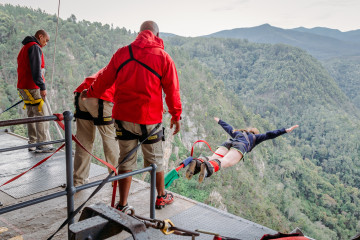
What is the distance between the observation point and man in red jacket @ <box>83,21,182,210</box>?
2.34 m

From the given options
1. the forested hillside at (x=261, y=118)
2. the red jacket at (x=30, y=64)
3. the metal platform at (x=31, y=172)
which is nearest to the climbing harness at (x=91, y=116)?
the metal platform at (x=31, y=172)

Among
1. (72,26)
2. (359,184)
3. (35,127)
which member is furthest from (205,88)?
(35,127)

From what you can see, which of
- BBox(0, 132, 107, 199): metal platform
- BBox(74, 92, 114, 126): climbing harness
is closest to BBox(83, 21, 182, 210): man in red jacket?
BBox(74, 92, 114, 126): climbing harness

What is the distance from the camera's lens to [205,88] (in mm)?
53094

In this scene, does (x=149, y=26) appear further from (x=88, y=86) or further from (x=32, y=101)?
(x=32, y=101)

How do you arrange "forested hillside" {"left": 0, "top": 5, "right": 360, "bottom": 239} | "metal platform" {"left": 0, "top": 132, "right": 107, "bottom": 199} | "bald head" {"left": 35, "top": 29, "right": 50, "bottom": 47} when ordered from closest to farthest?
1. "metal platform" {"left": 0, "top": 132, "right": 107, "bottom": 199}
2. "bald head" {"left": 35, "top": 29, "right": 50, "bottom": 47}
3. "forested hillside" {"left": 0, "top": 5, "right": 360, "bottom": 239}

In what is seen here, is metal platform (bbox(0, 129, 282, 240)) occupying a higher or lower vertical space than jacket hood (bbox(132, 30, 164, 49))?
lower

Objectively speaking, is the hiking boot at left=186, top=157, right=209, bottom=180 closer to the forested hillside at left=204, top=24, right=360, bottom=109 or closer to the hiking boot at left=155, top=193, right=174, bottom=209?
the hiking boot at left=155, top=193, right=174, bottom=209

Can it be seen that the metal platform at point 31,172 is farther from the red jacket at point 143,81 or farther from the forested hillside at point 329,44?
the forested hillside at point 329,44

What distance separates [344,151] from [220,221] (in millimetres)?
→ 51205

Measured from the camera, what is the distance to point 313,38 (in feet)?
383

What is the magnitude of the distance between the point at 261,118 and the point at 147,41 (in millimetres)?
47567

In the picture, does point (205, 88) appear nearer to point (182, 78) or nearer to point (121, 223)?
point (182, 78)

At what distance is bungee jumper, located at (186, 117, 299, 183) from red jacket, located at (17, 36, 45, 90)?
2.33m
